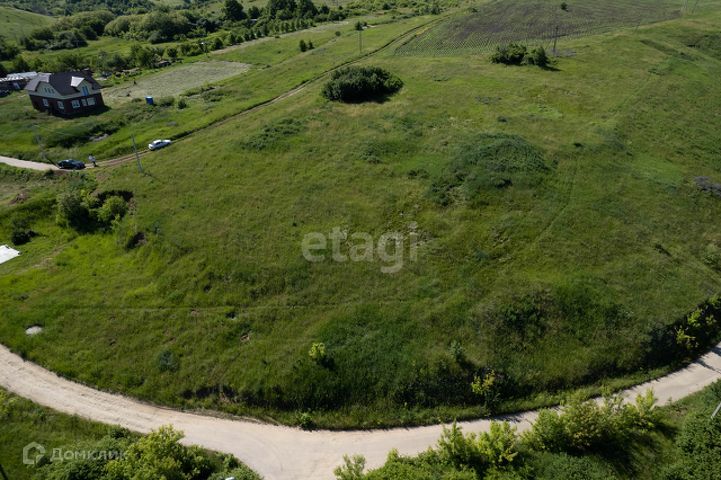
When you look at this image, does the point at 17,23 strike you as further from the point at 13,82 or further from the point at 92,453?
the point at 92,453

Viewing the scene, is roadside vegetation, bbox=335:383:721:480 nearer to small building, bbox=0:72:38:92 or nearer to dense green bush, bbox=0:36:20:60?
small building, bbox=0:72:38:92

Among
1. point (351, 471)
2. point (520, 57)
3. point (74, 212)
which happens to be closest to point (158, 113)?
point (74, 212)

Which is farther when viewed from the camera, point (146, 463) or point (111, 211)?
point (111, 211)

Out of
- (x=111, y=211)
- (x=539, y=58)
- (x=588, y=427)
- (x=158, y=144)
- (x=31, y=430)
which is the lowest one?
(x=588, y=427)

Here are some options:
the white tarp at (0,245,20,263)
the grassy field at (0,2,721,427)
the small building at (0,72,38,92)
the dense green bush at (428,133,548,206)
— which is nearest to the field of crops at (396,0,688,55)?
the grassy field at (0,2,721,427)

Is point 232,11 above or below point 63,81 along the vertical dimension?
above

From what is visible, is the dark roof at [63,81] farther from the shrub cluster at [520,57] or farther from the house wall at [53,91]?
the shrub cluster at [520,57]

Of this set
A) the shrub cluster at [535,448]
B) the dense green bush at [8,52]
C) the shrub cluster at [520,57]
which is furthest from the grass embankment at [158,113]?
the shrub cluster at [535,448]
